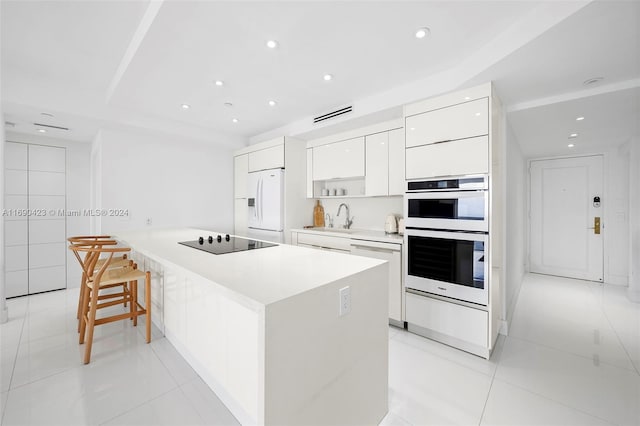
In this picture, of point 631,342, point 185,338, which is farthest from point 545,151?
point 185,338

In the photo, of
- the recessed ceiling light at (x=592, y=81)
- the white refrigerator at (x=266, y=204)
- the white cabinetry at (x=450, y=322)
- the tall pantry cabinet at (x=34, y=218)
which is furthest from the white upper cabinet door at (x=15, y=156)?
the recessed ceiling light at (x=592, y=81)

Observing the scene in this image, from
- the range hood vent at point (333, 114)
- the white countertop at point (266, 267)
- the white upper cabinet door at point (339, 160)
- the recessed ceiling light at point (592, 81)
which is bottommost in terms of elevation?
the white countertop at point (266, 267)

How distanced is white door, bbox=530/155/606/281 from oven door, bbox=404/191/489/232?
3.97 m

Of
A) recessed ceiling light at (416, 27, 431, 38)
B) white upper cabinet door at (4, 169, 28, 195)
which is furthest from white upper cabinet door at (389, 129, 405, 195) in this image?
white upper cabinet door at (4, 169, 28, 195)

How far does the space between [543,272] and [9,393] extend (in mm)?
7146

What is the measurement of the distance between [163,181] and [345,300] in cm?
391

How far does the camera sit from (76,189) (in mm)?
4105

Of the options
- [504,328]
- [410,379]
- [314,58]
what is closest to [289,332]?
[410,379]

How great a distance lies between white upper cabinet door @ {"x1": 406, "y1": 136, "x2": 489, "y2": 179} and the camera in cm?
225

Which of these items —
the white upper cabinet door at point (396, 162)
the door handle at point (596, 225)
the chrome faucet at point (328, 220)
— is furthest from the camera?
the door handle at point (596, 225)

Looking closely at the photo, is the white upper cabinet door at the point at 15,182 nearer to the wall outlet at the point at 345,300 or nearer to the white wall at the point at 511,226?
the wall outlet at the point at 345,300

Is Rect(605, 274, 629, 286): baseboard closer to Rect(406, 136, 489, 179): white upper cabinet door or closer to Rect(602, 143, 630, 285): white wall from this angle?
Rect(602, 143, 630, 285): white wall

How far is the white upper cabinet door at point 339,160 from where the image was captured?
3.48 m

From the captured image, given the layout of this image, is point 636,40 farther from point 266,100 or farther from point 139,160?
point 139,160
